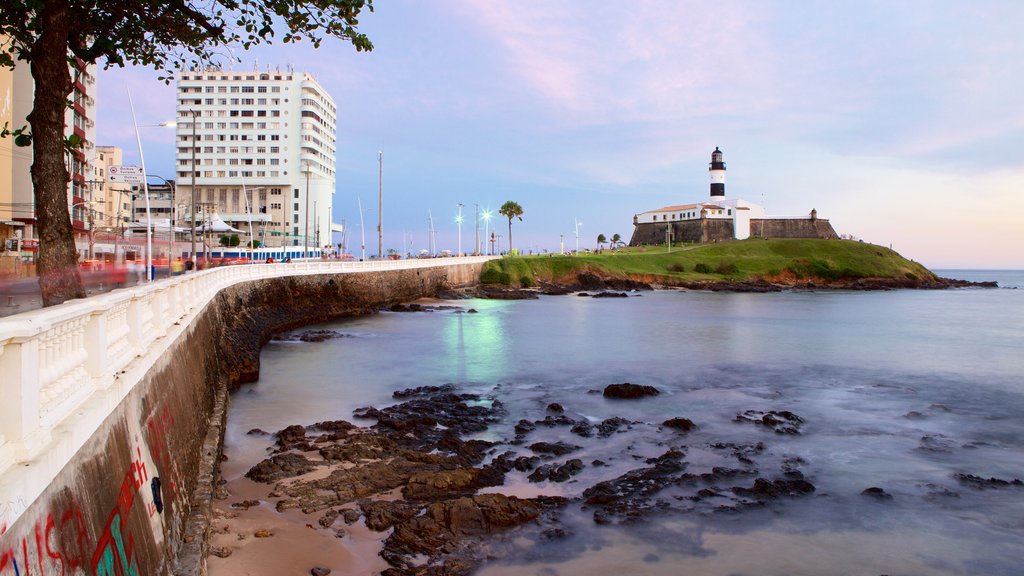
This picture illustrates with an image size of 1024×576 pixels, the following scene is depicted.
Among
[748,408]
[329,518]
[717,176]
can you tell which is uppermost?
[717,176]

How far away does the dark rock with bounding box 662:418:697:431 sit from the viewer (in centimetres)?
1719

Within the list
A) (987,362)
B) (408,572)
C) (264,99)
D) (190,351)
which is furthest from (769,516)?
(264,99)


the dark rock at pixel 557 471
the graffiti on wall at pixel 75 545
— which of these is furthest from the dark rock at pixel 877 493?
the graffiti on wall at pixel 75 545

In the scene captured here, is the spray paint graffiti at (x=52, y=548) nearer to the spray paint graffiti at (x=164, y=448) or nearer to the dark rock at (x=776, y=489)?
the spray paint graffiti at (x=164, y=448)

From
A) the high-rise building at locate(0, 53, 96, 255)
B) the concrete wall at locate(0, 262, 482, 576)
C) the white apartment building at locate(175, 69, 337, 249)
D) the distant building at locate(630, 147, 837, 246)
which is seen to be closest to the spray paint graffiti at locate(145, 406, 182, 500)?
the concrete wall at locate(0, 262, 482, 576)

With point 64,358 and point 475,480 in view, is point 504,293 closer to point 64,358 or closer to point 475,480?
point 475,480

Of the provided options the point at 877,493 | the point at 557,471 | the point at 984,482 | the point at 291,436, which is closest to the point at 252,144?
the point at 291,436

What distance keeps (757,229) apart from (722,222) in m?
7.89

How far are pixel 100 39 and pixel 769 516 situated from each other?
1411cm

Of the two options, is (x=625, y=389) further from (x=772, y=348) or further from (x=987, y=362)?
(x=987, y=362)

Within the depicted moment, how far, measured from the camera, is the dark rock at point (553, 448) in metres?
14.5

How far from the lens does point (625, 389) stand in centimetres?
2162

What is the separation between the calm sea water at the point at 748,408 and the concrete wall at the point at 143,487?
2258 mm

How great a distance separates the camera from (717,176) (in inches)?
4909
